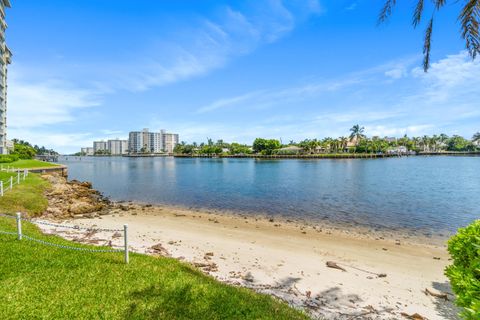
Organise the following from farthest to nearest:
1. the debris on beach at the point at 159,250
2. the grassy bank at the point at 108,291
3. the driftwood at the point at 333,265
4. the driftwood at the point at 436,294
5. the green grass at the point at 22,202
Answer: the green grass at the point at 22,202
the debris on beach at the point at 159,250
the driftwood at the point at 333,265
the driftwood at the point at 436,294
the grassy bank at the point at 108,291

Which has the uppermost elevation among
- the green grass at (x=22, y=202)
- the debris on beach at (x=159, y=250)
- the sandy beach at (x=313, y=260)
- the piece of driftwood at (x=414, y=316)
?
the green grass at (x=22, y=202)

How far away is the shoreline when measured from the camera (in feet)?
29.2

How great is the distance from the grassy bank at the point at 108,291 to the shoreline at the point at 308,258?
6.99 feet

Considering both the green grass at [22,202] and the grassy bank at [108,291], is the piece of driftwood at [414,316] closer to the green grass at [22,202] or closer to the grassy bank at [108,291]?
the grassy bank at [108,291]

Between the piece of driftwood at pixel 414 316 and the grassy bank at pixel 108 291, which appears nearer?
the grassy bank at pixel 108 291

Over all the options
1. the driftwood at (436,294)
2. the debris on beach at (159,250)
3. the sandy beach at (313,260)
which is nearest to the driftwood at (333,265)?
the sandy beach at (313,260)

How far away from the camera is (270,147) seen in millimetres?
193500

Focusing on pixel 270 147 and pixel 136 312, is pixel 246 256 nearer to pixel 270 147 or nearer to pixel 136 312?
pixel 136 312

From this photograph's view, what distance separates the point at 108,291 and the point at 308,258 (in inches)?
382

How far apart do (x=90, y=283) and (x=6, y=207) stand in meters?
15.9

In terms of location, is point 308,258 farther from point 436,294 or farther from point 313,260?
point 436,294

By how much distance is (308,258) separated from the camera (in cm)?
1336

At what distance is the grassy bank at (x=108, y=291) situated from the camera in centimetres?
593

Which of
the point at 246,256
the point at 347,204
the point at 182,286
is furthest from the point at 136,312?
the point at 347,204
